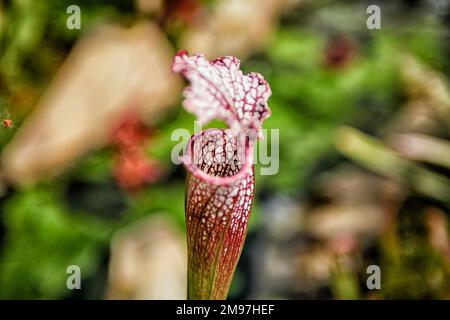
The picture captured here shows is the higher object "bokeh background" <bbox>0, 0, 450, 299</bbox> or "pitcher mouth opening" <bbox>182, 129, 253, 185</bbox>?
"bokeh background" <bbox>0, 0, 450, 299</bbox>

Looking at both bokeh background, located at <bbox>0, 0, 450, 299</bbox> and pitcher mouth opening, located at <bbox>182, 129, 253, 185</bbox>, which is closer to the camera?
pitcher mouth opening, located at <bbox>182, 129, 253, 185</bbox>

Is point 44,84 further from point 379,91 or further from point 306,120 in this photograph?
point 379,91
